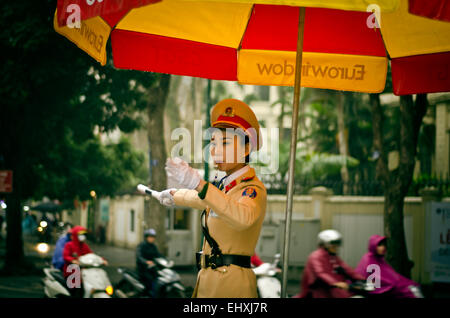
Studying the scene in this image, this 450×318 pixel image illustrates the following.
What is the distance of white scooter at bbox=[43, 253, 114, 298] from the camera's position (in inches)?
330

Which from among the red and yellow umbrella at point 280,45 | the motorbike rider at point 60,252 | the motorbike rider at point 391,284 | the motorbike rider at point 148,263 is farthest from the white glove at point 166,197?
the motorbike rider at point 60,252

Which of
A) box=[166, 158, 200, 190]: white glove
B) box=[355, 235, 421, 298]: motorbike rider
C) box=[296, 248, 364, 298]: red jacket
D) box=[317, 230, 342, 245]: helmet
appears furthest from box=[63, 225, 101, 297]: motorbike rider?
box=[166, 158, 200, 190]: white glove

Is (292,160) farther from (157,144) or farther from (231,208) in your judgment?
(157,144)

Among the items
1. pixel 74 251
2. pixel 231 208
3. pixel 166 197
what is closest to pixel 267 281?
pixel 74 251

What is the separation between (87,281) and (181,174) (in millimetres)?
6646

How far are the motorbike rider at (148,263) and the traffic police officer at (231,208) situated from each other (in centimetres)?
652

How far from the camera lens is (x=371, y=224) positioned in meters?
14.8

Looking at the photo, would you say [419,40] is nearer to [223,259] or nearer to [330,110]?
[223,259]

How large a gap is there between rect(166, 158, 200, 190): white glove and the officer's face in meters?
0.53

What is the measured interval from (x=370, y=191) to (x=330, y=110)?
45.1ft

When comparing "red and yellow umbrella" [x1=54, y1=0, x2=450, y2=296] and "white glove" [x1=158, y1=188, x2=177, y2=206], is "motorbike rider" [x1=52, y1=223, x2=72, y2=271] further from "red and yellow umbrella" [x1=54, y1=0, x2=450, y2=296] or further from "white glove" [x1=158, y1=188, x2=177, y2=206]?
"white glove" [x1=158, y1=188, x2=177, y2=206]

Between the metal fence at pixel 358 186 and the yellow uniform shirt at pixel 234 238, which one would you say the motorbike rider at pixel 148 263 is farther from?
the metal fence at pixel 358 186

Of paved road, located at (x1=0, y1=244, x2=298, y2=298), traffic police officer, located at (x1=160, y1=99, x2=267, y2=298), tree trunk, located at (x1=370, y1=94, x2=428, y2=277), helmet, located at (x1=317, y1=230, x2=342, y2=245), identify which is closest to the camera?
traffic police officer, located at (x1=160, y1=99, x2=267, y2=298)
